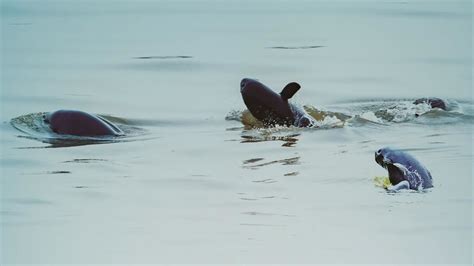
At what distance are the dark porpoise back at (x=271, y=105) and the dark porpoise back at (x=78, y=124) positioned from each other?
138cm

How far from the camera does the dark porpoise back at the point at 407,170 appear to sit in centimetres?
1001

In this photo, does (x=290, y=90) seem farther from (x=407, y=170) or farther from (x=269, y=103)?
(x=407, y=170)

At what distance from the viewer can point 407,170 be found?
10.1 m

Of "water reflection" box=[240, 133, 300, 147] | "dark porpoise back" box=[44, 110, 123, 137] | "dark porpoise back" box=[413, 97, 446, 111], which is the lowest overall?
"water reflection" box=[240, 133, 300, 147]

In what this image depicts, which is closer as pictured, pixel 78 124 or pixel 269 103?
pixel 78 124

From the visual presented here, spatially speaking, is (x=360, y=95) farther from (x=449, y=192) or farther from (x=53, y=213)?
(x=53, y=213)

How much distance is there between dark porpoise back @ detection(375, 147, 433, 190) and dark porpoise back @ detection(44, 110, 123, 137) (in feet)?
9.37

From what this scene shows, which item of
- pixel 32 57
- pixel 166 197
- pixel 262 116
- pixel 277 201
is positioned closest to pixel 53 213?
pixel 166 197

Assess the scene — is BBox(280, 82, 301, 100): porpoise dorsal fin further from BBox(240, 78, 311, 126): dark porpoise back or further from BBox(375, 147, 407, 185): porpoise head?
BBox(375, 147, 407, 185): porpoise head

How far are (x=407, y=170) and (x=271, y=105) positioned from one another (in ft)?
9.55

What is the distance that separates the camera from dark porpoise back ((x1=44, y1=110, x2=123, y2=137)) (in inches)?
469

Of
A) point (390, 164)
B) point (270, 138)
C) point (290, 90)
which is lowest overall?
point (270, 138)

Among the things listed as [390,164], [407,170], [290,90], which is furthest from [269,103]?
[407,170]

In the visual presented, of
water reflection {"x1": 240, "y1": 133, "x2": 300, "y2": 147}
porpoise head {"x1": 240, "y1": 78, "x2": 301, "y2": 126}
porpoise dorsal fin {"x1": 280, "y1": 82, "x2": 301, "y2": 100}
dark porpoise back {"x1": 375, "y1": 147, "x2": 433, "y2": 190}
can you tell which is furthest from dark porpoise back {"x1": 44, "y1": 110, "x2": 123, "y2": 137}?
dark porpoise back {"x1": 375, "y1": 147, "x2": 433, "y2": 190}
